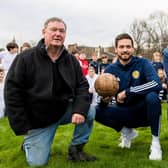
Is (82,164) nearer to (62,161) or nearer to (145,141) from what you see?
(62,161)

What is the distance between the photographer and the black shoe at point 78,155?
5.67m

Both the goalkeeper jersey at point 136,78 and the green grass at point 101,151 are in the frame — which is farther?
the goalkeeper jersey at point 136,78

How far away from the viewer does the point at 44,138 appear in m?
5.60

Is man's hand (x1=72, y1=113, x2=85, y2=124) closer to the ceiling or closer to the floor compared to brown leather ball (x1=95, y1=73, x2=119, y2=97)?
closer to the floor

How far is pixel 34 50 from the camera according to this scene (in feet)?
18.1

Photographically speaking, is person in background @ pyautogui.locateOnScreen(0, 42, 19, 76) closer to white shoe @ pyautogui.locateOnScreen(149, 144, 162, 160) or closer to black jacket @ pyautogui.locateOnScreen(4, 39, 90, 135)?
black jacket @ pyautogui.locateOnScreen(4, 39, 90, 135)

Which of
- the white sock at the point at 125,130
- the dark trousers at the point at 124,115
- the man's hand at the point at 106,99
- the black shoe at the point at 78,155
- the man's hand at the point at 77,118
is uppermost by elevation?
the man's hand at the point at 106,99

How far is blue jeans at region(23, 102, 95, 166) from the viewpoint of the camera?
5.56 metres

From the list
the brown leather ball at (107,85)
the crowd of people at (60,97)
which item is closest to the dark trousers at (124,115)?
the crowd of people at (60,97)

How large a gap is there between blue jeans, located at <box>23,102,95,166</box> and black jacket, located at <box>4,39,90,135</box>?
0.34 feet

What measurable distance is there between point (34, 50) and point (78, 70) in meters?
0.67

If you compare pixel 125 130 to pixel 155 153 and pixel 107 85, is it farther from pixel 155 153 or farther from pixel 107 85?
pixel 107 85

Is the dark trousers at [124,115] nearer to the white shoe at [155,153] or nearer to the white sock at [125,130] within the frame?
the white sock at [125,130]

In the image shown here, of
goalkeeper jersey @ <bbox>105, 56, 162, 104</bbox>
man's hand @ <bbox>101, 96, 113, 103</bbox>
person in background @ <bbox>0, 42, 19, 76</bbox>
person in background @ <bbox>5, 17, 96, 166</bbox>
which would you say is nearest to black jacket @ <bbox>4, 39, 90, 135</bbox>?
person in background @ <bbox>5, 17, 96, 166</bbox>
